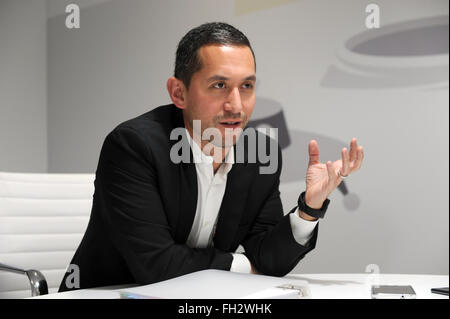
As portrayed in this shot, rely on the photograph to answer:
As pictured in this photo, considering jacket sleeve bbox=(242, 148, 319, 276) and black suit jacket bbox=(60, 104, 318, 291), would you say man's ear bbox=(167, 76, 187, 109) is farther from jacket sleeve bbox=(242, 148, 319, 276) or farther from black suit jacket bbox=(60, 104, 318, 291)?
jacket sleeve bbox=(242, 148, 319, 276)

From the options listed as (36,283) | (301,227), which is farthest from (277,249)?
(36,283)

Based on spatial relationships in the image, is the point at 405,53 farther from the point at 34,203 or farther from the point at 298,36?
the point at 34,203

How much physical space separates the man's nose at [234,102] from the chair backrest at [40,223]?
1041mm

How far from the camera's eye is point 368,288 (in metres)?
1.35

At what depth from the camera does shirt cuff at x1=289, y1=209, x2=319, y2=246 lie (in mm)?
1514

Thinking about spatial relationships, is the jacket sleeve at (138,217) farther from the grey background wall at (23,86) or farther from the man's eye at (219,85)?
the grey background wall at (23,86)

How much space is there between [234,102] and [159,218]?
36cm

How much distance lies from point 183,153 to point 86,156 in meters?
2.46

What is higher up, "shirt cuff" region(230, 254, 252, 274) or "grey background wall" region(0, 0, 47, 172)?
"grey background wall" region(0, 0, 47, 172)

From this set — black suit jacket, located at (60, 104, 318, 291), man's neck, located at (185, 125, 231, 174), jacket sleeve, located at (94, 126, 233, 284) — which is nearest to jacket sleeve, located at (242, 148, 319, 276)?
black suit jacket, located at (60, 104, 318, 291)

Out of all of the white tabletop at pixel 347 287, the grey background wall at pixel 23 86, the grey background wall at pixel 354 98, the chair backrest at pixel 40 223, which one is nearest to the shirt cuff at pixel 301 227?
the white tabletop at pixel 347 287

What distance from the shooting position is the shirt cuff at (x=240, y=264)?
148cm

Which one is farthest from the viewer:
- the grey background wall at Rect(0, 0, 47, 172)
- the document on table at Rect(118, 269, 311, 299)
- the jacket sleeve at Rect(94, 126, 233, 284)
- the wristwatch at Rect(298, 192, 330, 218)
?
the grey background wall at Rect(0, 0, 47, 172)

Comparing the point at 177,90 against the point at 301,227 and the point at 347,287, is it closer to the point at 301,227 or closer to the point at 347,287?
the point at 301,227
